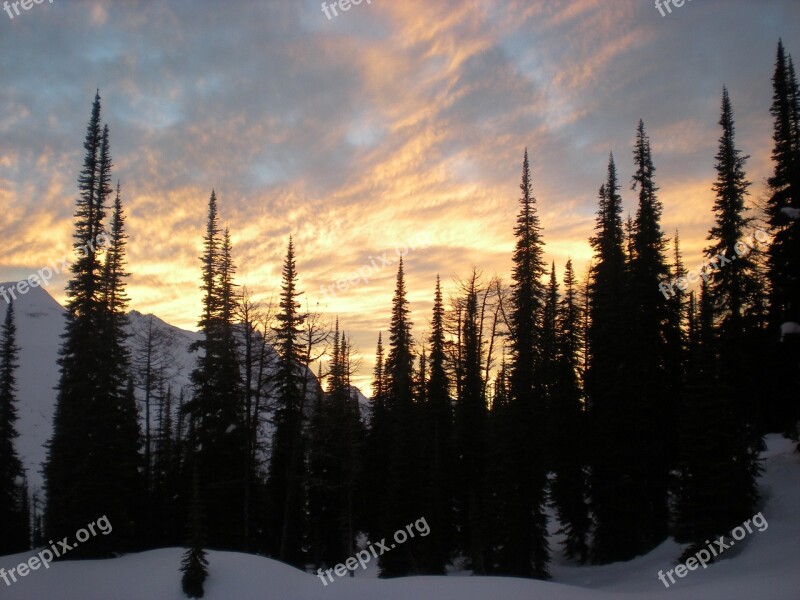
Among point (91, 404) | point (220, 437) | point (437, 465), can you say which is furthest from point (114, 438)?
point (437, 465)

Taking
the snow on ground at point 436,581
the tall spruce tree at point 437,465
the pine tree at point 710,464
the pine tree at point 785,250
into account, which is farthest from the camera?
the tall spruce tree at point 437,465

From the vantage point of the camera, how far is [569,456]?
1384 inches

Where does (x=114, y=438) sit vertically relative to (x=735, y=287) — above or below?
below

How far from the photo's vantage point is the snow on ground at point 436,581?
15656 mm

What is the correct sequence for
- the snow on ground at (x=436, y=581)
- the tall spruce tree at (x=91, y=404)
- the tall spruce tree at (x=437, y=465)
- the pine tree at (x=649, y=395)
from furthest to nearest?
the tall spruce tree at (x=437, y=465) < the pine tree at (x=649, y=395) < the tall spruce tree at (x=91, y=404) < the snow on ground at (x=436, y=581)

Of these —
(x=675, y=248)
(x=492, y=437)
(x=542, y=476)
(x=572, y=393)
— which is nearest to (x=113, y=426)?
(x=492, y=437)

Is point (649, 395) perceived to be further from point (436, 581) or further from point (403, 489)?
point (436, 581)

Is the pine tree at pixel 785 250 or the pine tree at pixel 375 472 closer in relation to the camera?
the pine tree at pixel 785 250

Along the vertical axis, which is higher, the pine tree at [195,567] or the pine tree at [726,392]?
the pine tree at [726,392]

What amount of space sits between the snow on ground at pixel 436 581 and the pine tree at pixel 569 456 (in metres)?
9.52

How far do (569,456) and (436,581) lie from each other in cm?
1977

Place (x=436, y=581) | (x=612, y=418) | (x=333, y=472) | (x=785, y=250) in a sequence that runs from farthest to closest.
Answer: (x=333, y=472)
(x=612, y=418)
(x=785, y=250)
(x=436, y=581)

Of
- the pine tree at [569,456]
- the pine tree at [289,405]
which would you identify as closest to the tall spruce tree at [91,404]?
the pine tree at [289,405]

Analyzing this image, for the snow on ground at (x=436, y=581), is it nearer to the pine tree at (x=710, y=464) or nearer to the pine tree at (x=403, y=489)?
the pine tree at (x=710, y=464)
